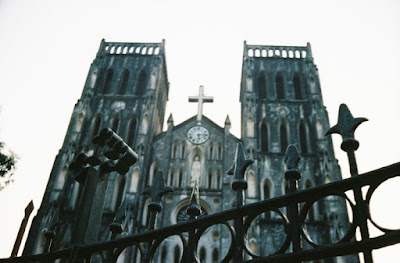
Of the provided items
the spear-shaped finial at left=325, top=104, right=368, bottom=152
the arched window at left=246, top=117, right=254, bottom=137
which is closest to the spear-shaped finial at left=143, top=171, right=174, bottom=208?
the spear-shaped finial at left=325, top=104, right=368, bottom=152

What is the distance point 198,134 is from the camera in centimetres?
2000

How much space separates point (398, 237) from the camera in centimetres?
220

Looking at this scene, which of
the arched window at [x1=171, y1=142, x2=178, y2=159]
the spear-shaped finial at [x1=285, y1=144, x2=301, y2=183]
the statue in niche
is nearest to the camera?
the spear-shaped finial at [x1=285, y1=144, x2=301, y2=183]

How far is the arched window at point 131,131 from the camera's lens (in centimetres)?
2033

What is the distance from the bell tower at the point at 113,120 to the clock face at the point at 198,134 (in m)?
2.06

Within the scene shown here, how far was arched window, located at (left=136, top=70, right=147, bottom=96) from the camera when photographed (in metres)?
22.7

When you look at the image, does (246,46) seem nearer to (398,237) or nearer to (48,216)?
(48,216)

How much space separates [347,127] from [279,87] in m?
20.6

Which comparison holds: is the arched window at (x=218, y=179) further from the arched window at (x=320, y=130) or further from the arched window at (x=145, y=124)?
the arched window at (x=320, y=130)

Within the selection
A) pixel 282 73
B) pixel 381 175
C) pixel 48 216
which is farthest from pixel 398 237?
pixel 282 73

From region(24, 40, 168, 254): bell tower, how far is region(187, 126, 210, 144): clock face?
206 centimetres

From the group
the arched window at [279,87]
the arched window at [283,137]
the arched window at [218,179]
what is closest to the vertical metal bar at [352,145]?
the arched window at [218,179]

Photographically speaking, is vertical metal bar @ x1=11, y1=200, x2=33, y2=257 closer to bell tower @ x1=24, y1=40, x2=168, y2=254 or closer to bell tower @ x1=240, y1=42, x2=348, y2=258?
bell tower @ x1=24, y1=40, x2=168, y2=254

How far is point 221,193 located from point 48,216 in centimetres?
767
